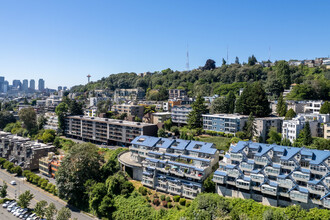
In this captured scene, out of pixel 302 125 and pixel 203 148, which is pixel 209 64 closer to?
pixel 302 125

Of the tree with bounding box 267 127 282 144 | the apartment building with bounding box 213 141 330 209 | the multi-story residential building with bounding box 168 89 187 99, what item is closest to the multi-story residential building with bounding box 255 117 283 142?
the tree with bounding box 267 127 282 144

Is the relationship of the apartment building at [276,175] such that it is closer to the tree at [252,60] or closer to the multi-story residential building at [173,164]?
the multi-story residential building at [173,164]

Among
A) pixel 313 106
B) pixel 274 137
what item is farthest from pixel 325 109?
pixel 274 137

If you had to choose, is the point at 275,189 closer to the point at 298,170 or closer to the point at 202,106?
the point at 298,170

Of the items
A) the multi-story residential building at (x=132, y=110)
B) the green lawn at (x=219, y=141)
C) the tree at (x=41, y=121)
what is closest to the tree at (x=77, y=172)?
the green lawn at (x=219, y=141)

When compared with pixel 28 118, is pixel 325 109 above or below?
above

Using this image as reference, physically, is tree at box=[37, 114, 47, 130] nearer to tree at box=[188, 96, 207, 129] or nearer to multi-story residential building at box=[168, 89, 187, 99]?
multi-story residential building at box=[168, 89, 187, 99]

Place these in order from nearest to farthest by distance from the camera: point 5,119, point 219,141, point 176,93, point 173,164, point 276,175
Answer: point 276,175, point 173,164, point 219,141, point 5,119, point 176,93
